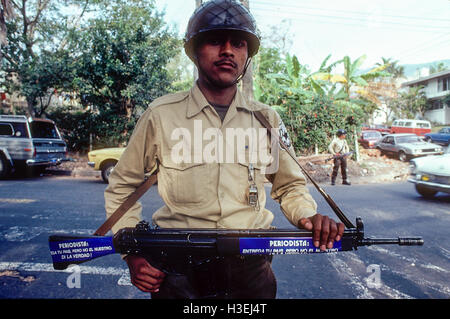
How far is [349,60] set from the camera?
52.1ft

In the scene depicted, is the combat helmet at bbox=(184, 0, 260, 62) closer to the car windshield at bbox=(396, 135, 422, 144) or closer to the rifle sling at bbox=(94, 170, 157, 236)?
the rifle sling at bbox=(94, 170, 157, 236)

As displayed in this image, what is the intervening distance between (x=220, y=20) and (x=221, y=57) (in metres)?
0.20

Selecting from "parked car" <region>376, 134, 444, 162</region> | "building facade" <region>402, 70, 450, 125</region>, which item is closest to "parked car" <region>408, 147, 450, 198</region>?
"parked car" <region>376, 134, 444, 162</region>

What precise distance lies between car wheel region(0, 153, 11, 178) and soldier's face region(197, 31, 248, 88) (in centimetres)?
1082

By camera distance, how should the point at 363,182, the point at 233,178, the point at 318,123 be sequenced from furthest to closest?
the point at 318,123 → the point at 363,182 → the point at 233,178

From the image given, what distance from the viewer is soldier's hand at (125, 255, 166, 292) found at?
4.54 feet

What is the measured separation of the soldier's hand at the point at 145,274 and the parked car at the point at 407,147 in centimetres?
1772

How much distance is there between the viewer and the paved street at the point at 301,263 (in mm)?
3047

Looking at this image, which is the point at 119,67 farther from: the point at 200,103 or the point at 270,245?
the point at 270,245

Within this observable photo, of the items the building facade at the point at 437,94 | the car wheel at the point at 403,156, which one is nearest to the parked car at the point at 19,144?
the car wheel at the point at 403,156

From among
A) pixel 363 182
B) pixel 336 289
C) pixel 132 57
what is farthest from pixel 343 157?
pixel 132 57

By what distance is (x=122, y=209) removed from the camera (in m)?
1.57
